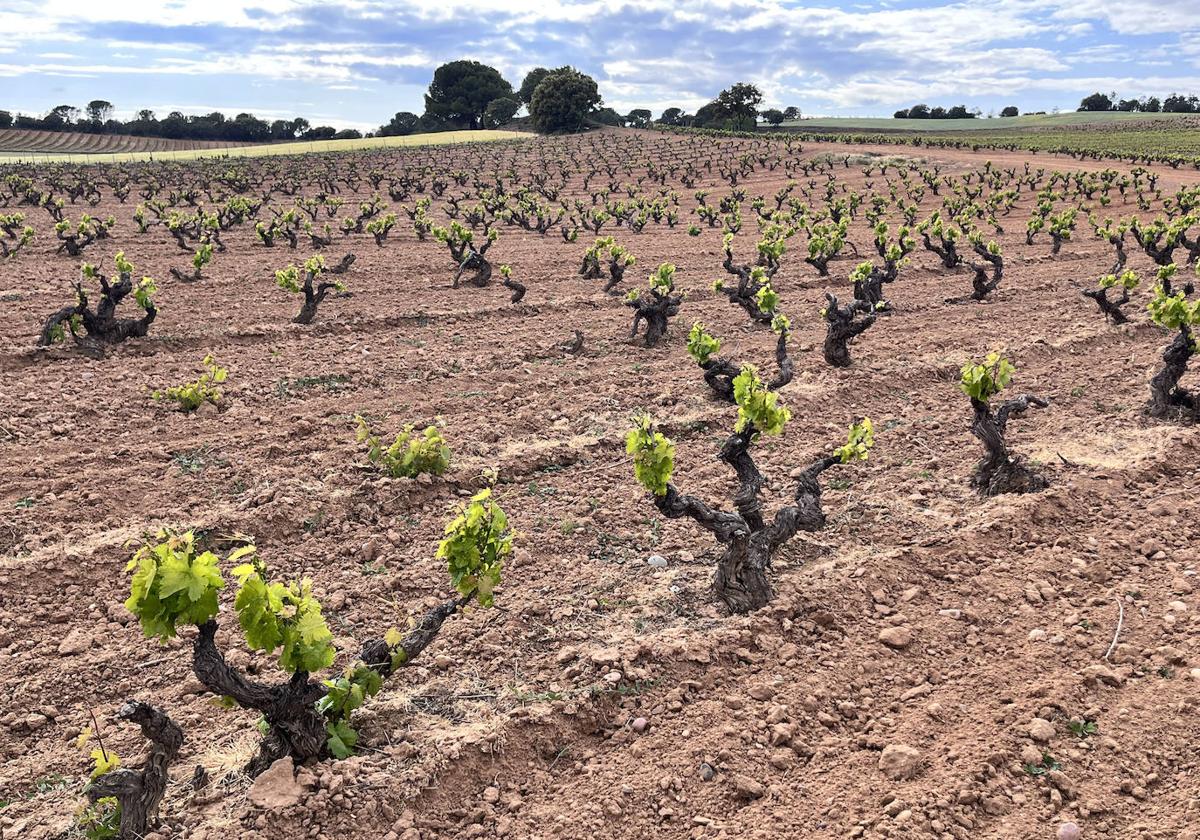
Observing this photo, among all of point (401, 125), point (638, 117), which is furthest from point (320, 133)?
point (638, 117)

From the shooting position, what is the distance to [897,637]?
→ 549 centimetres

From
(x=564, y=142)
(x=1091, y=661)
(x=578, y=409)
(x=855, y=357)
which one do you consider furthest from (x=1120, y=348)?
(x=564, y=142)

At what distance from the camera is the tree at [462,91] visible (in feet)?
360

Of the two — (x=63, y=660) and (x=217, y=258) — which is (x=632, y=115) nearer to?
(x=217, y=258)

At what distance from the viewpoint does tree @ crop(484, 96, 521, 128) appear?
108438 millimetres

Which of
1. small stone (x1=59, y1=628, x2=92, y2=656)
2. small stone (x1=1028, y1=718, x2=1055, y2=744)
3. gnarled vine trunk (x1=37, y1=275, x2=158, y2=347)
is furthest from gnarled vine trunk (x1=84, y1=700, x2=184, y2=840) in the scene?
gnarled vine trunk (x1=37, y1=275, x2=158, y2=347)

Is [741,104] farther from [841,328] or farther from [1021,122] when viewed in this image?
[841,328]

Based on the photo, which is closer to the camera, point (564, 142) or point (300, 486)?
point (300, 486)

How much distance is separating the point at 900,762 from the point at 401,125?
395 ft

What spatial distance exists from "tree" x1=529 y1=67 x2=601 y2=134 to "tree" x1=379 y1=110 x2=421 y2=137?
2462 centimetres

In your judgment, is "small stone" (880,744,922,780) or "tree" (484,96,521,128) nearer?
"small stone" (880,744,922,780)

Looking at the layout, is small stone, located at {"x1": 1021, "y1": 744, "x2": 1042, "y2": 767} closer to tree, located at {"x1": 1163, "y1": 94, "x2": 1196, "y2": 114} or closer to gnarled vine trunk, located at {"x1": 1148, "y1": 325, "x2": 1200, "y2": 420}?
gnarled vine trunk, located at {"x1": 1148, "y1": 325, "x2": 1200, "y2": 420}

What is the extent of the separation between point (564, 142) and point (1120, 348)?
75.5 metres

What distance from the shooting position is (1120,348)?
1269 centimetres
